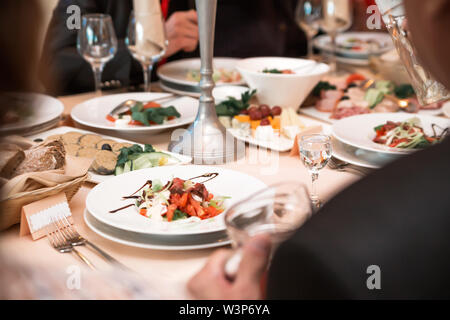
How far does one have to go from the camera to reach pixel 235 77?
7.13 feet

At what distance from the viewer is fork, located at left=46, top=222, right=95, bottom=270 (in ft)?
3.12

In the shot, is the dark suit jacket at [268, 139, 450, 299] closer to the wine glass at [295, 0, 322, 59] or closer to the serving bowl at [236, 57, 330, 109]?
the serving bowl at [236, 57, 330, 109]

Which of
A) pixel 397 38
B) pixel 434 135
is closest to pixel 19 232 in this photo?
pixel 397 38

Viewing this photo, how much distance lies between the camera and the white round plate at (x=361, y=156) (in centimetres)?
133

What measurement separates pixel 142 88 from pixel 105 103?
1.22ft

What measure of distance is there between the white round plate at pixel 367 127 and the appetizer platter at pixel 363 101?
13cm

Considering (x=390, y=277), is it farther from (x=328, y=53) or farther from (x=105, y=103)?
(x=328, y=53)

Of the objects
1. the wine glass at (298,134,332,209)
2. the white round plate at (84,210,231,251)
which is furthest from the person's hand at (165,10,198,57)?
the white round plate at (84,210,231,251)

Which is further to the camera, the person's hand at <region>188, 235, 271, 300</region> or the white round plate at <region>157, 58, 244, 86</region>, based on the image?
the white round plate at <region>157, 58, 244, 86</region>

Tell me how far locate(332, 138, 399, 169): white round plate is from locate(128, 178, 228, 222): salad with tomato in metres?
0.40

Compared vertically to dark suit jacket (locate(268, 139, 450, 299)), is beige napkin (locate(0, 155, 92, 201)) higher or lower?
lower

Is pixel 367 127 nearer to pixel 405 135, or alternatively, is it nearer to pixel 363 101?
pixel 405 135

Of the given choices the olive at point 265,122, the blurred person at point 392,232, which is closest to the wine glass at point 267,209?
the blurred person at point 392,232

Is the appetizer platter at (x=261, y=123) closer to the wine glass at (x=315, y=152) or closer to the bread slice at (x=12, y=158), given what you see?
the wine glass at (x=315, y=152)
